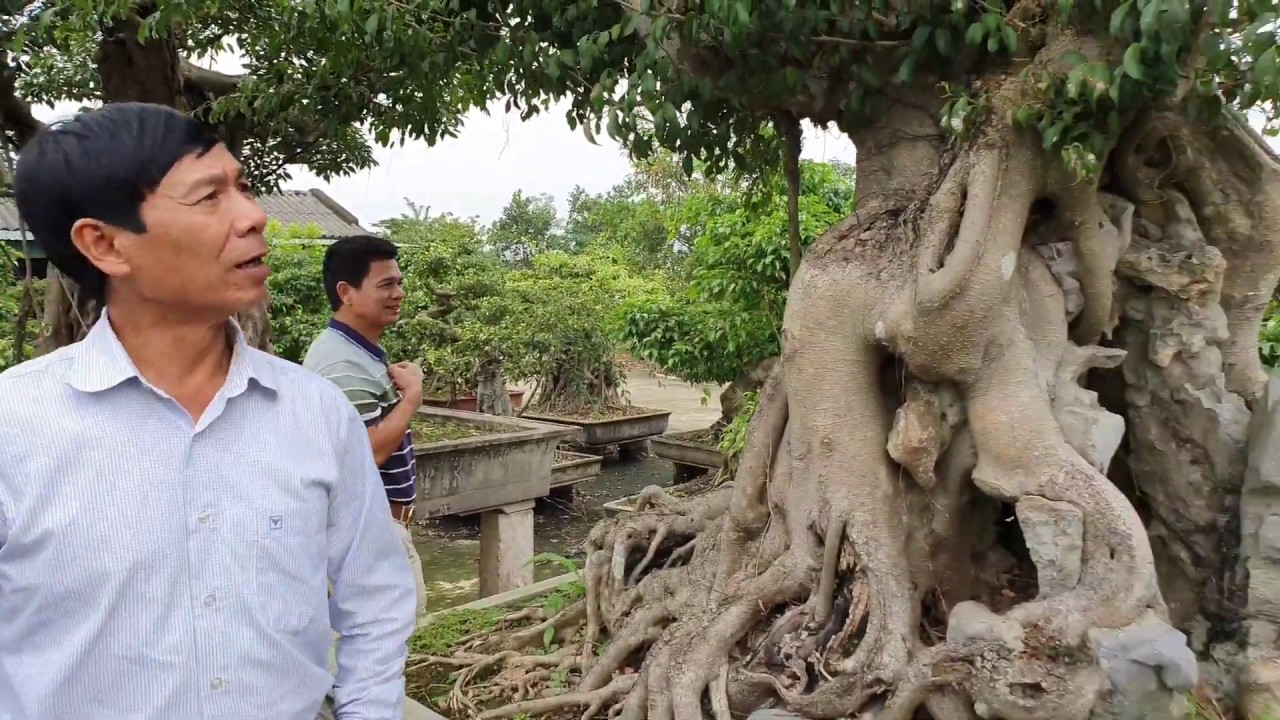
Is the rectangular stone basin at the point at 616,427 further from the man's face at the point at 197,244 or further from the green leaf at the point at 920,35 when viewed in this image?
the man's face at the point at 197,244

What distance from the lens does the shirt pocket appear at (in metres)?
1.16

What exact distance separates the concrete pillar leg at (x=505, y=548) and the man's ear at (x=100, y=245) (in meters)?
5.03

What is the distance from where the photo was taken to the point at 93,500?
3.55ft

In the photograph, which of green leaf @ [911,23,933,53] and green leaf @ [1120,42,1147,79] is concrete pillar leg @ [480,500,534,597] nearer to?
green leaf @ [911,23,933,53]

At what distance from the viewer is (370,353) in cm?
256

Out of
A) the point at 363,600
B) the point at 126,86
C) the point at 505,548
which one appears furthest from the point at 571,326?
the point at 363,600

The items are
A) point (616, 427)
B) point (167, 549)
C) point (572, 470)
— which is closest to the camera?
point (167, 549)

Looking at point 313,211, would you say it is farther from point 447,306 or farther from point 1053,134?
A: point 1053,134

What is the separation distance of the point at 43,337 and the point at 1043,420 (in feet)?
13.7

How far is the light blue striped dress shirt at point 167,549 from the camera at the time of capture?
3.52ft

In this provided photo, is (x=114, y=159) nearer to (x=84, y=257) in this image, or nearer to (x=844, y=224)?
(x=84, y=257)

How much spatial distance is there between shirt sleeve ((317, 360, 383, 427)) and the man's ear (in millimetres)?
1269

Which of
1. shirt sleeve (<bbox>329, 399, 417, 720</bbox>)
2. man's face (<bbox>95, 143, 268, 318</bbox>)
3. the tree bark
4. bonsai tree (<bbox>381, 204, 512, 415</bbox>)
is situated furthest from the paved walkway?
man's face (<bbox>95, 143, 268, 318</bbox>)

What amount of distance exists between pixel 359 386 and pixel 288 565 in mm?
1323
